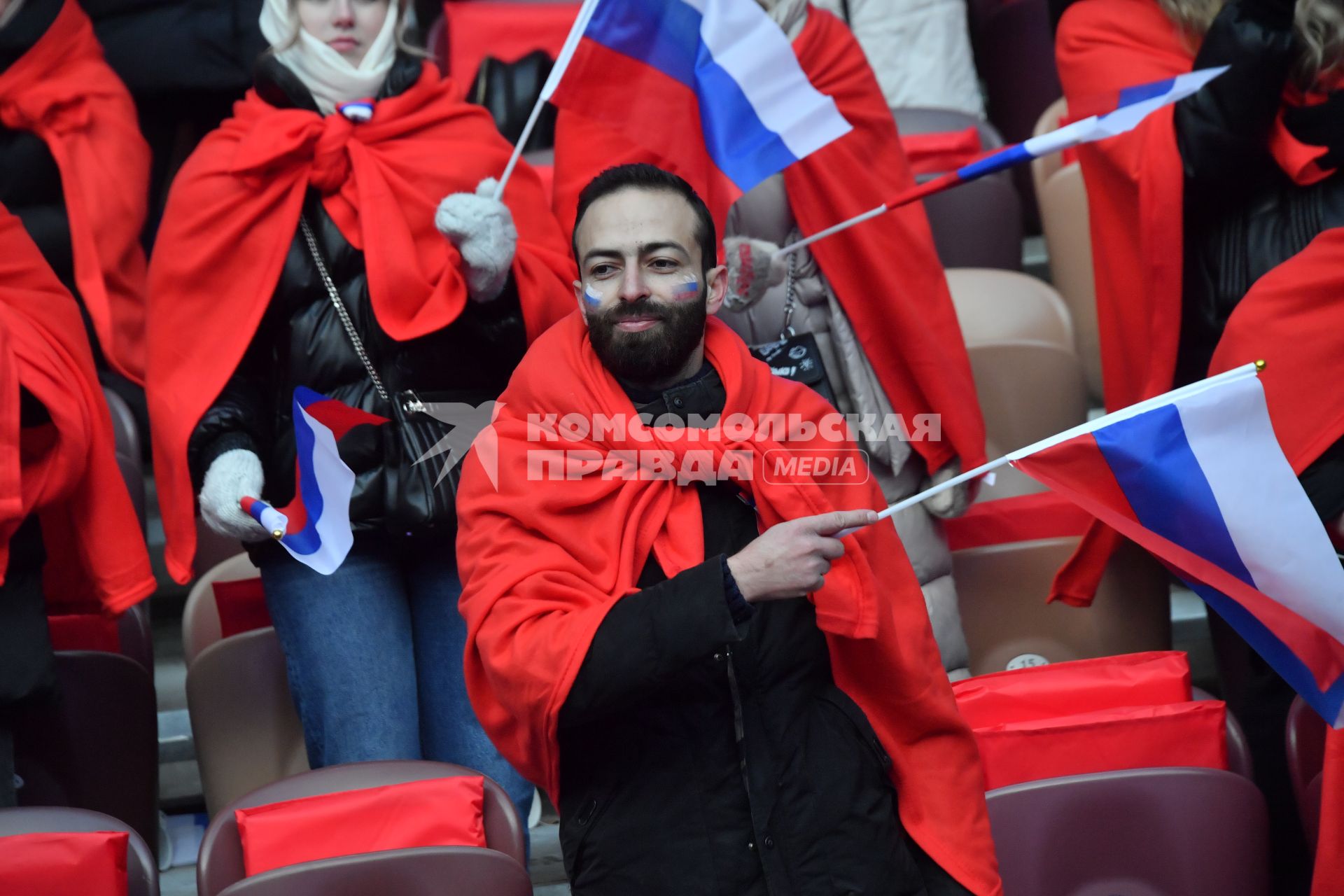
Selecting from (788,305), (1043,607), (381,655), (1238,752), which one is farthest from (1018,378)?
(381,655)

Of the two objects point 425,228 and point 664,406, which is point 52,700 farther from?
point 664,406

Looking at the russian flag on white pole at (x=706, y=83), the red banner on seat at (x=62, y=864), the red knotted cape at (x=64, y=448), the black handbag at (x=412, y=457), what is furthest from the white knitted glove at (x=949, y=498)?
the red banner on seat at (x=62, y=864)

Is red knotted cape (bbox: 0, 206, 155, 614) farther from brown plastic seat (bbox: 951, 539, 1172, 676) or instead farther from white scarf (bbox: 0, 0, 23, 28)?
brown plastic seat (bbox: 951, 539, 1172, 676)

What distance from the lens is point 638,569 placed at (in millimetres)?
1920

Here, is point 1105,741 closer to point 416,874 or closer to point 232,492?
point 416,874

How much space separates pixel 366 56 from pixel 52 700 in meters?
1.25

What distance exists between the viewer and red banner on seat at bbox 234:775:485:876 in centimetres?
222

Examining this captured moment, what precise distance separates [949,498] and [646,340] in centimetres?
109

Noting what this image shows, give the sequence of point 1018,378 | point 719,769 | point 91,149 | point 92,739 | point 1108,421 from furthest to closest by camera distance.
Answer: point 1018,378 → point 91,149 → point 92,739 → point 1108,421 → point 719,769

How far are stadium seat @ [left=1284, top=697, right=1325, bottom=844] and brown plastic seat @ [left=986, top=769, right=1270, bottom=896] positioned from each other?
0.40 feet

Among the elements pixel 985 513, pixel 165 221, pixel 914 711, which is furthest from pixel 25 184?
pixel 914 711

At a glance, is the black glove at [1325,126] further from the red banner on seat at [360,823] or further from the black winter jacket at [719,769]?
the red banner on seat at [360,823]

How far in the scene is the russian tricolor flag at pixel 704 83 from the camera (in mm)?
2707

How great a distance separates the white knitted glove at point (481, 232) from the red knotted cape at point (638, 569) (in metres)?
0.59
